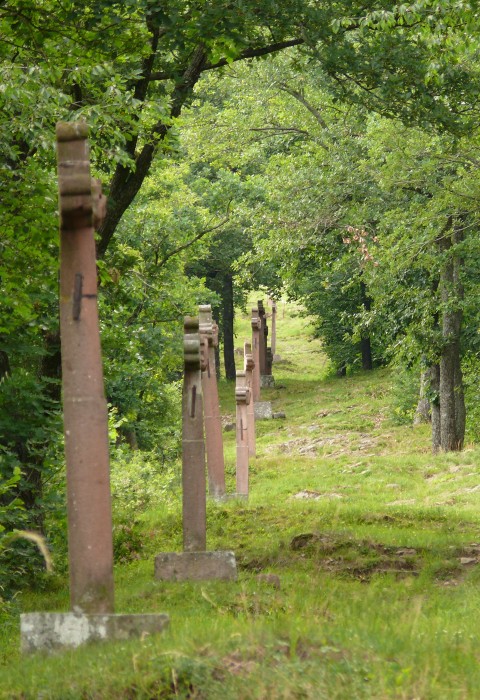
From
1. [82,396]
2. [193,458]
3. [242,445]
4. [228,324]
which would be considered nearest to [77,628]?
[82,396]

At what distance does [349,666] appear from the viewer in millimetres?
5402

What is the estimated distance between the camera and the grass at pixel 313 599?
18.0ft

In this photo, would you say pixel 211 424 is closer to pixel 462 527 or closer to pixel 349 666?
pixel 462 527

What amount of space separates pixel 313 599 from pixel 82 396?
305cm

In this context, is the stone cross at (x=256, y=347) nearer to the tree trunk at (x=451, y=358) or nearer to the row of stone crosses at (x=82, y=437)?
the tree trunk at (x=451, y=358)

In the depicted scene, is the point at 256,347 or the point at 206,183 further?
the point at 256,347

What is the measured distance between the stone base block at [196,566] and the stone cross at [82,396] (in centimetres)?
379

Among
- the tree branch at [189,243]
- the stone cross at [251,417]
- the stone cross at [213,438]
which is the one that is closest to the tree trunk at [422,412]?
the stone cross at [251,417]

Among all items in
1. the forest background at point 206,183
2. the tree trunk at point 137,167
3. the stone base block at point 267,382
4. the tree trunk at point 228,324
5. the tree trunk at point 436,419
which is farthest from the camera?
the tree trunk at point 228,324

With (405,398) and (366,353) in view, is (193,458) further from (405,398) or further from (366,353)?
(366,353)

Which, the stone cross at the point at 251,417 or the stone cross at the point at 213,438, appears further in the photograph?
the stone cross at the point at 251,417

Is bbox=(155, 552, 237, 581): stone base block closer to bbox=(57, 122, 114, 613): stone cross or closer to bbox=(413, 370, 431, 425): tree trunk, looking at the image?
bbox=(57, 122, 114, 613): stone cross

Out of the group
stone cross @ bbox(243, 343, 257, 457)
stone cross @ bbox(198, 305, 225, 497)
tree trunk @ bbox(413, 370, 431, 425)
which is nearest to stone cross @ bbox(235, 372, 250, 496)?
stone cross @ bbox(198, 305, 225, 497)

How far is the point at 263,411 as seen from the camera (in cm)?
3662
